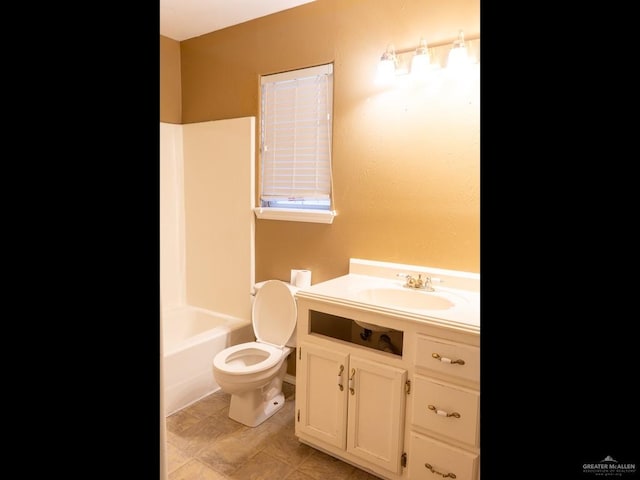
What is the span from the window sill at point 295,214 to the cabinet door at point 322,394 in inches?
33.4

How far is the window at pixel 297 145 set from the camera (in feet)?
8.09

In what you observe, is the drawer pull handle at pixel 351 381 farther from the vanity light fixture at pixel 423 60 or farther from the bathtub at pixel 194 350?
the vanity light fixture at pixel 423 60

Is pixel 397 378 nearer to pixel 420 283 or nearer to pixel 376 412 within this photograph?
pixel 376 412

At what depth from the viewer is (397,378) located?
5.54ft

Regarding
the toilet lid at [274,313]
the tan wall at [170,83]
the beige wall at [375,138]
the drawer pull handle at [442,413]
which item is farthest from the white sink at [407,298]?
the tan wall at [170,83]

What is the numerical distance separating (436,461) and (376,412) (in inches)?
11.9

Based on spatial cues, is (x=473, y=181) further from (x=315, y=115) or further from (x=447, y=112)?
(x=315, y=115)

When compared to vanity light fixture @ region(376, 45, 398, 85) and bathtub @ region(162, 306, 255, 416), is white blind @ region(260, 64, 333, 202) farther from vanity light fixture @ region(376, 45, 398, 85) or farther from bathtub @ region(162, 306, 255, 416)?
bathtub @ region(162, 306, 255, 416)

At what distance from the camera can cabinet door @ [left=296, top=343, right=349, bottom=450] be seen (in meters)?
1.86

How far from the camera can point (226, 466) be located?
6.35 feet
